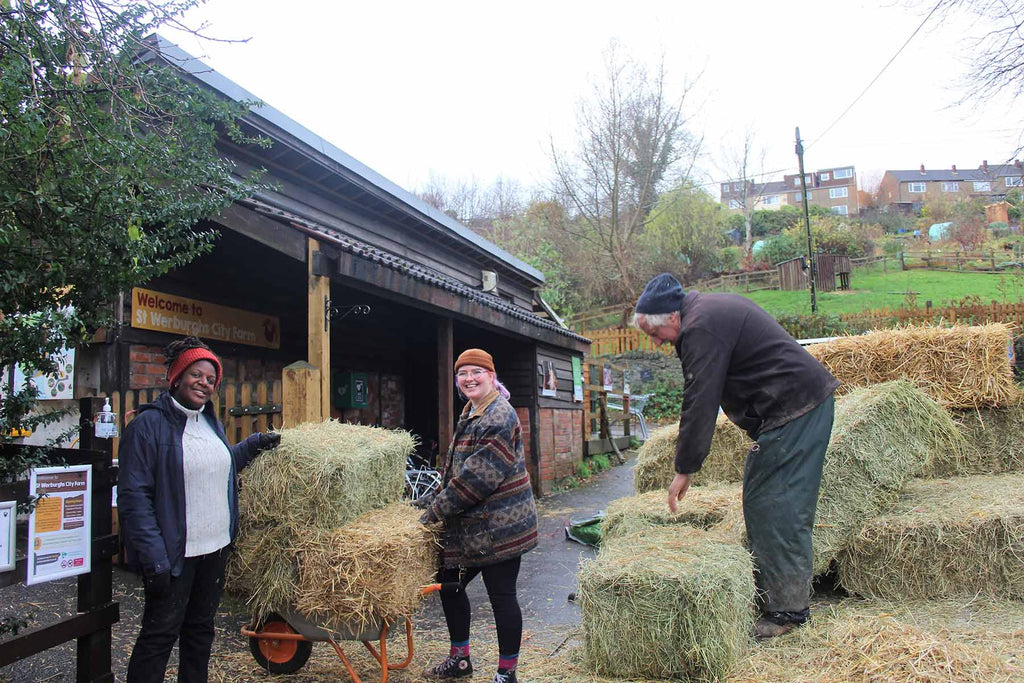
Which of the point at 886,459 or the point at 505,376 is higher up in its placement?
the point at 505,376

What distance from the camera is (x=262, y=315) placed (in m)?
7.57

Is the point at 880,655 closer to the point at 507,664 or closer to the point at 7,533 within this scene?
the point at 507,664

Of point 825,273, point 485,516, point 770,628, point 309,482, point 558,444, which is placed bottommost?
point 770,628

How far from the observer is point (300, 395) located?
5184 mm

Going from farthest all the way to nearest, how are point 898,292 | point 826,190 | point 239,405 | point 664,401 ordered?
point 826,190 → point 898,292 → point 664,401 → point 239,405

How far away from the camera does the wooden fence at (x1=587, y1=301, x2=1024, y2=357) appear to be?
57.5 ft

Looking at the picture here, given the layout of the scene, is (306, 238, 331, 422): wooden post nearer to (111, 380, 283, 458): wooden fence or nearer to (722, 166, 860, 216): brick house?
(111, 380, 283, 458): wooden fence

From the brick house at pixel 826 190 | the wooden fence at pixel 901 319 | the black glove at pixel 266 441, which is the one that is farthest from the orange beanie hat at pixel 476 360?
the brick house at pixel 826 190

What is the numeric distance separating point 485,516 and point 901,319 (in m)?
19.3

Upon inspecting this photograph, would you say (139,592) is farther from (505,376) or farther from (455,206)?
(455,206)

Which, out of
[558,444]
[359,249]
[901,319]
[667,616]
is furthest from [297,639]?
[901,319]

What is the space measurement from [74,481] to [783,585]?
339cm

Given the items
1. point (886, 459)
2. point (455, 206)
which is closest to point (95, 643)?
point (886, 459)

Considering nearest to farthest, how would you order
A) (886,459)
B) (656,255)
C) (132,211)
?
1. (132,211)
2. (886,459)
3. (656,255)
